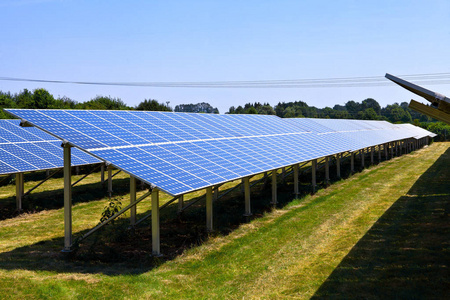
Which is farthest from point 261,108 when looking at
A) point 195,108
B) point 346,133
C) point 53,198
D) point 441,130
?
point 53,198

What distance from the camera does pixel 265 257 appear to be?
41.7ft

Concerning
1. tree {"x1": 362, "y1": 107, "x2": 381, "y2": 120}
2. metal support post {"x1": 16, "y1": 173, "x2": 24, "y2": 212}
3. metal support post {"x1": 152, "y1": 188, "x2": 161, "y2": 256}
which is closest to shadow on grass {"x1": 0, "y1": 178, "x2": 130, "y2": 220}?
metal support post {"x1": 16, "y1": 173, "x2": 24, "y2": 212}

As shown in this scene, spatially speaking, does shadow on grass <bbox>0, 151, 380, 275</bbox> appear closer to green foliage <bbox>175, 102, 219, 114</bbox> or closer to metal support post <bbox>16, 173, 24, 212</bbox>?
metal support post <bbox>16, 173, 24, 212</bbox>

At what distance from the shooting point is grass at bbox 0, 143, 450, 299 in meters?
10.1

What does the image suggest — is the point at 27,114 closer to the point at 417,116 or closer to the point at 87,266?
the point at 87,266

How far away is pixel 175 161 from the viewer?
14195mm

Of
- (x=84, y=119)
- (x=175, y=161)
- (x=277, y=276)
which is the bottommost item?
(x=277, y=276)

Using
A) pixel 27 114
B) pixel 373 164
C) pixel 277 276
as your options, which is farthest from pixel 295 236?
pixel 373 164

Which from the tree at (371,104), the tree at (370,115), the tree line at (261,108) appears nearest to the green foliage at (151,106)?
the tree line at (261,108)

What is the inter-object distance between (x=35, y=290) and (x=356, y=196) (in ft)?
58.3

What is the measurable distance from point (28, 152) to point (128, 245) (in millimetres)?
11904

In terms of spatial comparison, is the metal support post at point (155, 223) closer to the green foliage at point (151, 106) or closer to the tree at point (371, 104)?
the green foliage at point (151, 106)

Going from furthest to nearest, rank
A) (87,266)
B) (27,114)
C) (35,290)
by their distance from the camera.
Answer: (27,114), (87,266), (35,290)

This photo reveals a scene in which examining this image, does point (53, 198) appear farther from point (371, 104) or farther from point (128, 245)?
point (371, 104)
